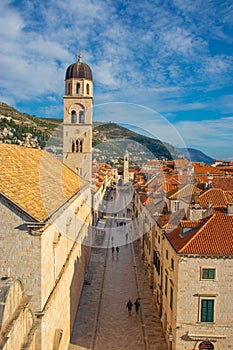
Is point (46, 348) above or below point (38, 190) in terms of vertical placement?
below

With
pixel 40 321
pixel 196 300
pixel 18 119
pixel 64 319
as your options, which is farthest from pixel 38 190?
pixel 18 119

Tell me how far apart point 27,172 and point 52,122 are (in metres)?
159

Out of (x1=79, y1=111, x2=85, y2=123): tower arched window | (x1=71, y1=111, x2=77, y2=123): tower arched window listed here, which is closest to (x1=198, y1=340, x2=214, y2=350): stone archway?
(x1=79, y1=111, x2=85, y2=123): tower arched window

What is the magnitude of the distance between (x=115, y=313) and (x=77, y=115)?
1936 centimetres

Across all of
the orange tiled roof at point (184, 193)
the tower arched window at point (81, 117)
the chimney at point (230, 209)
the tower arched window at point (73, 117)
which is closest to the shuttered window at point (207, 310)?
the chimney at point (230, 209)

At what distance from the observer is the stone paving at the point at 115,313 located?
67.1ft

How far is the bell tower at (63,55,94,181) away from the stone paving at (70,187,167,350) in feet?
39.0

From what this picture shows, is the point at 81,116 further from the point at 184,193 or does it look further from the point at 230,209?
the point at 230,209

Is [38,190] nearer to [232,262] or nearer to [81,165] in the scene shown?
[232,262]

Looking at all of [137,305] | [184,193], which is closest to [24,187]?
[137,305]

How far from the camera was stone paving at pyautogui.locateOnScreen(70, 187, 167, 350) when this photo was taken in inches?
805

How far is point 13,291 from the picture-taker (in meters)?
10.4

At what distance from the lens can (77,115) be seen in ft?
108

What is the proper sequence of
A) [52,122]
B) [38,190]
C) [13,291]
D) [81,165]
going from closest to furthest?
[13,291] → [38,190] → [81,165] → [52,122]
